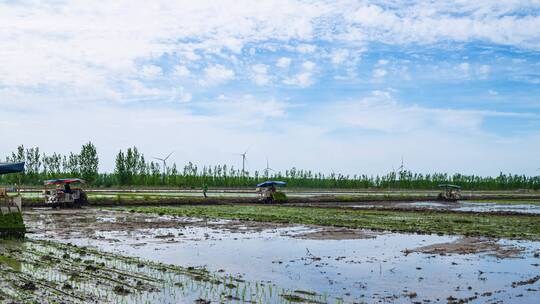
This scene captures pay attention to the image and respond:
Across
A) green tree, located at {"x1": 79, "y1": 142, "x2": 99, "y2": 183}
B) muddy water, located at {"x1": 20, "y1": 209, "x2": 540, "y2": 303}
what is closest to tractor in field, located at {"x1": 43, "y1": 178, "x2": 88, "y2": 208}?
muddy water, located at {"x1": 20, "y1": 209, "x2": 540, "y2": 303}

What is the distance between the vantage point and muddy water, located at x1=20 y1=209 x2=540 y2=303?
13.9 m

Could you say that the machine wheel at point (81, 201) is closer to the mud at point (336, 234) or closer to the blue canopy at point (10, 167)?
the blue canopy at point (10, 167)

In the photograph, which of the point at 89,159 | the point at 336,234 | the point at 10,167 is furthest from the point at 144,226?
the point at 89,159

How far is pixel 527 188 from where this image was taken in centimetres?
13800

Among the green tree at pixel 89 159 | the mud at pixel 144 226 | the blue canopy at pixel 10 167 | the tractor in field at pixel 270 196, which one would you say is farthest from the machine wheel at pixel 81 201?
the green tree at pixel 89 159

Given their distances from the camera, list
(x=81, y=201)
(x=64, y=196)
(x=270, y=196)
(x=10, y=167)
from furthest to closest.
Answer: (x=270, y=196) → (x=81, y=201) → (x=64, y=196) → (x=10, y=167)

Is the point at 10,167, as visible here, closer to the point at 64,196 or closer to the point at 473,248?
the point at 473,248

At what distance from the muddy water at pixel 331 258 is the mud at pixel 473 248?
8cm

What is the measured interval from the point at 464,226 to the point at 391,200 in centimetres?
3586

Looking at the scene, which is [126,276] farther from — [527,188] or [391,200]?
[527,188]

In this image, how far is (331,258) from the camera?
18922 millimetres

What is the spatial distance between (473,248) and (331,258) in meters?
6.18

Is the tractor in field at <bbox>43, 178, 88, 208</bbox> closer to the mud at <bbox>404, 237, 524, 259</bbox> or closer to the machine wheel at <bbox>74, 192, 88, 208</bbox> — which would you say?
the machine wheel at <bbox>74, 192, 88, 208</bbox>

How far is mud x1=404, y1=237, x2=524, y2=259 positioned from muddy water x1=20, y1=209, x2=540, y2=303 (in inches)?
3.1
